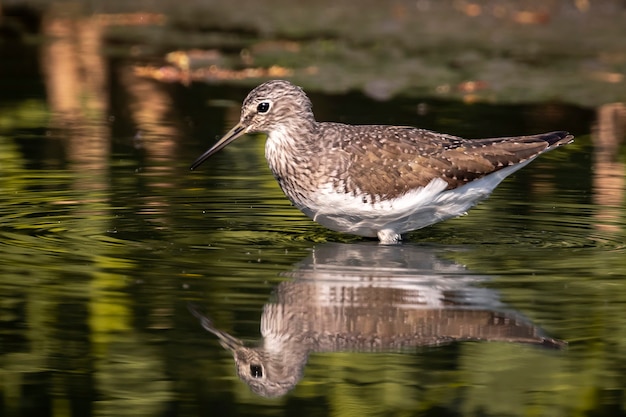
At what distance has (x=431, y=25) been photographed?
21891mm

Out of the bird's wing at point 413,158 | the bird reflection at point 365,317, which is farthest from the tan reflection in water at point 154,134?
the bird reflection at point 365,317

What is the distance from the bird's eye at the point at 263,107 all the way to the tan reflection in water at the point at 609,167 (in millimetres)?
2687

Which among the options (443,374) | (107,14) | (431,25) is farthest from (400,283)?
(107,14)

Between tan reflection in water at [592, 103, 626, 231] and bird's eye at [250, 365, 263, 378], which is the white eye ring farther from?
bird's eye at [250, 365, 263, 378]

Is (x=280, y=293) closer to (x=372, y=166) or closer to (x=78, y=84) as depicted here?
(x=372, y=166)

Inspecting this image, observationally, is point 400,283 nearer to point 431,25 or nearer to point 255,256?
point 255,256

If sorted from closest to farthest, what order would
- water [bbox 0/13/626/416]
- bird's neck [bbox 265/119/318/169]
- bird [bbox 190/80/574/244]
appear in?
water [bbox 0/13/626/416], bird [bbox 190/80/574/244], bird's neck [bbox 265/119/318/169]

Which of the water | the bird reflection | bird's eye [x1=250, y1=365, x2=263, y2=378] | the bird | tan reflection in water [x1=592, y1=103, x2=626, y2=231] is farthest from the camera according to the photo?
tan reflection in water [x1=592, y1=103, x2=626, y2=231]

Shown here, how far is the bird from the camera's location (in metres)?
10.4

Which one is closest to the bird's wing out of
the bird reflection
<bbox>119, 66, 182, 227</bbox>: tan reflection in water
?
the bird reflection

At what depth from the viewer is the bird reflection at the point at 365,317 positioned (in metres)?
7.48

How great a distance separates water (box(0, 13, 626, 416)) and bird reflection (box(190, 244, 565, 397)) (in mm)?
17

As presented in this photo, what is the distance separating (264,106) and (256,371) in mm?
3955

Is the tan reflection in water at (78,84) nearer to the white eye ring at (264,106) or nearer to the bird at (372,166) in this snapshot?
the white eye ring at (264,106)
